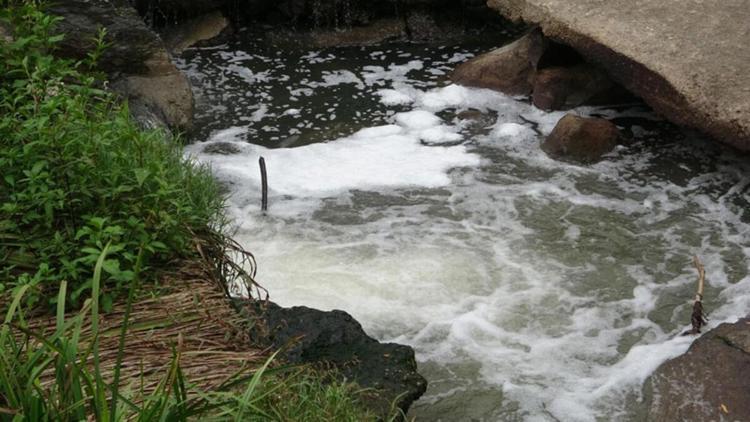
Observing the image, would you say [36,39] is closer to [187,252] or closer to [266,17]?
[187,252]

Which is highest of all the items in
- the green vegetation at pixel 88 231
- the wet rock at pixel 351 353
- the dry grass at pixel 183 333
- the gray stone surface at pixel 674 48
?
the green vegetation at pixel 88 231

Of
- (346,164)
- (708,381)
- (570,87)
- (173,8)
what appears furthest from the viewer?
(173,8)

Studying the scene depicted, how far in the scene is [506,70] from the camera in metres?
7.97

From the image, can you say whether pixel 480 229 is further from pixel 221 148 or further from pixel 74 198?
pixel 74 198

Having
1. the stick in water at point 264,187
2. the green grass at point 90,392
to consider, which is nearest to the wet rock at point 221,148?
the stick in water at point 264,187

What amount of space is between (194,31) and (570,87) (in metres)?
3.81

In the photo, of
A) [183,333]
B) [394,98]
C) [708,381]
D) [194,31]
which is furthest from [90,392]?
[194,31]

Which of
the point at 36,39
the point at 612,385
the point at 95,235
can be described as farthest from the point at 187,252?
the point at 612,385

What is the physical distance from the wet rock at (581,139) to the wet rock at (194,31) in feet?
12.8

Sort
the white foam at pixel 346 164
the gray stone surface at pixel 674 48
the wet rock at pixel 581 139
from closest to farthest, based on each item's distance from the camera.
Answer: the gray stone surface at pixel 674 48 → the white foam at pixel 346 164 → the wet rock at pixel 581 139

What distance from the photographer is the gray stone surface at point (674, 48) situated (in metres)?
6.03

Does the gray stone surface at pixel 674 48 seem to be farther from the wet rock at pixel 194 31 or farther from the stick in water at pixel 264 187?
the wet rock at pixel 194 31

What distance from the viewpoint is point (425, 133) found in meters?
7.17

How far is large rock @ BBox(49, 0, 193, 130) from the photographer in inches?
254
